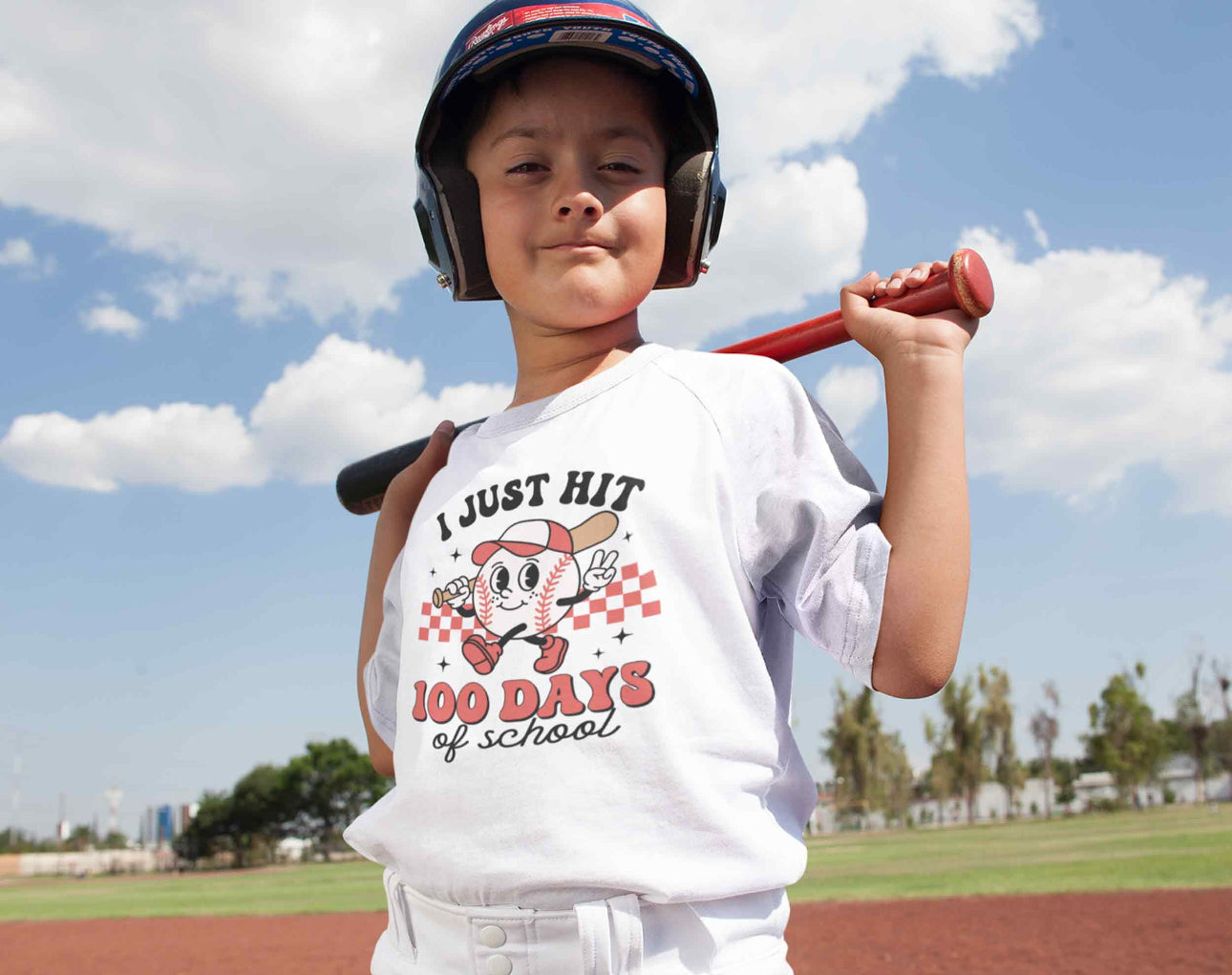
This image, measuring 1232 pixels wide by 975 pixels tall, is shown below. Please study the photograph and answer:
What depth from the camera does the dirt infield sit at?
29.6 feet

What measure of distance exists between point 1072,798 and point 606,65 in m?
52.5

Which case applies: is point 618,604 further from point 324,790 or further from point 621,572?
point 324,790

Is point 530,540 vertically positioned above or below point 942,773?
above

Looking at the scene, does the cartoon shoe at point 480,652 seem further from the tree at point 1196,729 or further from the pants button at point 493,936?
the tree at point 1196,729

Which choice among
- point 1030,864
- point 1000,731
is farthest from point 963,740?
point 1030,864

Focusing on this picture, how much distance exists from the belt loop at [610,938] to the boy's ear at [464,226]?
1.04 metres

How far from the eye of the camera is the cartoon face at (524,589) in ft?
4.42

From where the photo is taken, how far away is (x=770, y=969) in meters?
1.23

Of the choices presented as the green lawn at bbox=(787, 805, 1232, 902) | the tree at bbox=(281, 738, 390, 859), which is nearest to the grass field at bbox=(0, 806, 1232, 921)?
the green lawn at bbox=(787, 805, 1232, 902)

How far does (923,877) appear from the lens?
16312 mm

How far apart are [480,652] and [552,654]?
0.40ft

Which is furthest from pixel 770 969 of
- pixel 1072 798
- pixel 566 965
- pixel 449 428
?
pixel 1072 798

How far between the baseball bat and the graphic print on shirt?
46 centimetres

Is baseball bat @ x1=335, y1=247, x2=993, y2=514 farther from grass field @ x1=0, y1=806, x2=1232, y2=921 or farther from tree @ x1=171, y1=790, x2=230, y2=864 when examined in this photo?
tree @ x1=171, y1=790, x2=230, y2=864
